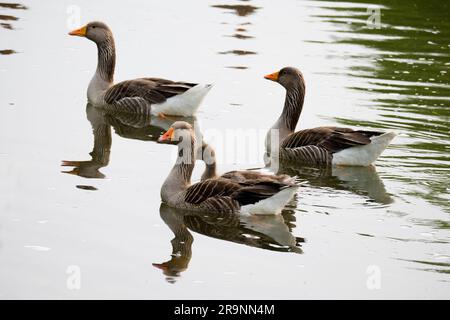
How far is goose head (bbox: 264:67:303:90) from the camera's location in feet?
50.0

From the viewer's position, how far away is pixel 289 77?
1529cm

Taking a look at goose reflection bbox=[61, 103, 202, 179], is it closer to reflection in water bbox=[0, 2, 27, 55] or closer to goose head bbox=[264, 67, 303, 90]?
goose head bbox=[264, 67, 303, 90]

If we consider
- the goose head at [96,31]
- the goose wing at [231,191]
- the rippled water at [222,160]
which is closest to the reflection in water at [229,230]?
the rippled water at [222,160]

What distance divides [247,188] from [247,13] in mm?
13541

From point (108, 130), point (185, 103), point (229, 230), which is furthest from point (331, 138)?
point (108, 130)

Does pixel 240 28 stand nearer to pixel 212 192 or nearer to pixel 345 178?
pixel 345 178

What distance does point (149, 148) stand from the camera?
14.4m

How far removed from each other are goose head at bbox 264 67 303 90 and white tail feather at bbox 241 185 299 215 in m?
3.84

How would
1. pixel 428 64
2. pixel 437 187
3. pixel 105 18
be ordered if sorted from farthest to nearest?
1. pixel 105 18
2. pixel 428 64
3. pixel 437 187

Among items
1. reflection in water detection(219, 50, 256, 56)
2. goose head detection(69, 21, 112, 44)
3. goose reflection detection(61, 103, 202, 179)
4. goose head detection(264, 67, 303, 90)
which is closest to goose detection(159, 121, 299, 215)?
goose reflection detection(61, 103, 202, 179)

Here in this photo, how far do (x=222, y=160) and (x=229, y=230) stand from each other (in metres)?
2.78

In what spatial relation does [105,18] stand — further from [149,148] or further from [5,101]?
[149,148]

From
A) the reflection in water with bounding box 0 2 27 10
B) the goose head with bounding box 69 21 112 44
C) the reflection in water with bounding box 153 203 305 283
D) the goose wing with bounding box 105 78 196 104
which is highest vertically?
the goose head with bounding box 69 21 112 44

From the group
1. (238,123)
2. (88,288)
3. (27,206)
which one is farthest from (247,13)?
(88,288)
